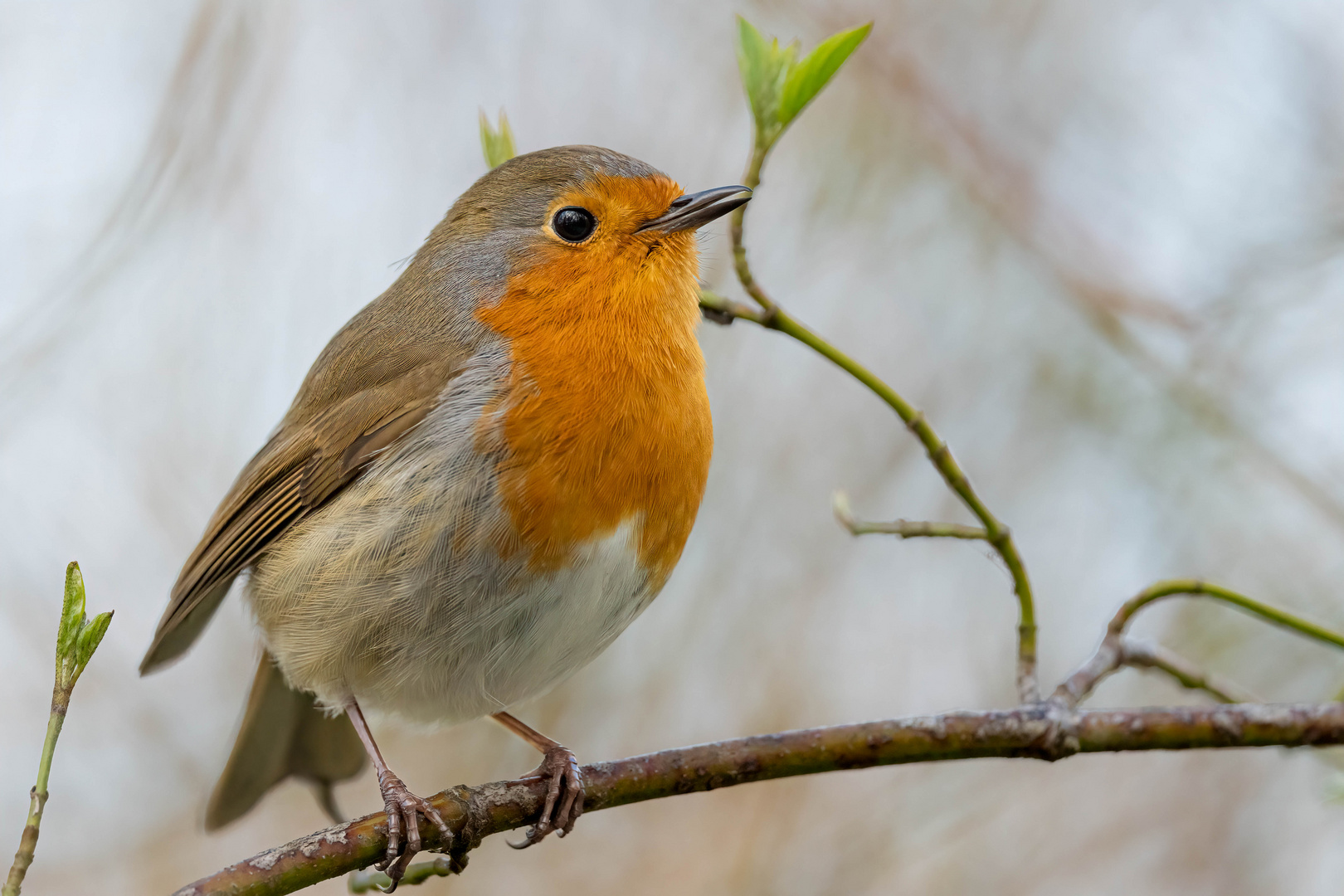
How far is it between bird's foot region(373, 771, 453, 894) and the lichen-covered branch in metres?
0.02

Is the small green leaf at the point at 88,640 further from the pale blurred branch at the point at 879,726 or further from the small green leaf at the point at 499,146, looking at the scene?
the small green leaf at the point at 499,146

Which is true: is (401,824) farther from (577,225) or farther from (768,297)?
(577,225)

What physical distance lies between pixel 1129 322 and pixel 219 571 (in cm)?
331

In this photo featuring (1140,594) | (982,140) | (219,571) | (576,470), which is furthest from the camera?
(982,140)

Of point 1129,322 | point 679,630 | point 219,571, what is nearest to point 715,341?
point 679,630

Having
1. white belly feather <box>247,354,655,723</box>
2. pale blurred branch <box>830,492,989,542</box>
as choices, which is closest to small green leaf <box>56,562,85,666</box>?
white belly feather <box>247,354,655,723</box>

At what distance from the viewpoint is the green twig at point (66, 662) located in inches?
57.8

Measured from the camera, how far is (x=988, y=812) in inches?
179

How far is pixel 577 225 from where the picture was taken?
2986 mm

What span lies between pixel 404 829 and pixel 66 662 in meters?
1.06

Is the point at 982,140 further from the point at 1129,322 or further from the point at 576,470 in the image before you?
the point at 576,470

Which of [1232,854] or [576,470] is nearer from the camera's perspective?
[576,470]

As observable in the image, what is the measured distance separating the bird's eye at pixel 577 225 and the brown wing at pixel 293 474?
1.46ft

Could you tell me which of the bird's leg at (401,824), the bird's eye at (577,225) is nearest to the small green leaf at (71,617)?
the bird's leg at (401,824)
